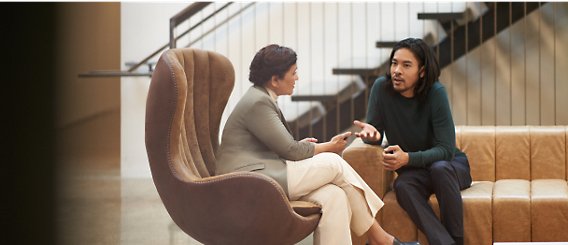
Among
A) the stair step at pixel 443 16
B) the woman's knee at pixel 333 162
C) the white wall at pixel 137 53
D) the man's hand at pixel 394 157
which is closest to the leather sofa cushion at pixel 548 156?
the man's hand at pixel 394 157

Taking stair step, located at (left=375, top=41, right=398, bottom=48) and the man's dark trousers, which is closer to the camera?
the man's dark trousers

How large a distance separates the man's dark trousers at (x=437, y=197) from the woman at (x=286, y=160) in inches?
12.2

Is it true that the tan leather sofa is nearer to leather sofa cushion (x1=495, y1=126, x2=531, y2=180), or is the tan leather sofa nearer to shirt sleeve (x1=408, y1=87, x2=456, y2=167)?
leather sofa cushion (x1=495, y1=126, x2=531, y2=180)

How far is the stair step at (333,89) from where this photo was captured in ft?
22.3

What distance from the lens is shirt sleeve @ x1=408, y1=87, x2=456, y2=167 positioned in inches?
147

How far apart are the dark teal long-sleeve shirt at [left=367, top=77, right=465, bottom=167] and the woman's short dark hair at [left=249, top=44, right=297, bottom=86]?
26.8 inches

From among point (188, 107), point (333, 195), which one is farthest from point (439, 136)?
point (188, 107)

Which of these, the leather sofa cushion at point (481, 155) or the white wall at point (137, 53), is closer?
the leather sofa cushion at point (481, 155)

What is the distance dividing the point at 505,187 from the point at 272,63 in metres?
1.25

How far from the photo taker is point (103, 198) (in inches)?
249

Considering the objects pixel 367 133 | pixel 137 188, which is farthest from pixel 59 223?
pixel 367 133

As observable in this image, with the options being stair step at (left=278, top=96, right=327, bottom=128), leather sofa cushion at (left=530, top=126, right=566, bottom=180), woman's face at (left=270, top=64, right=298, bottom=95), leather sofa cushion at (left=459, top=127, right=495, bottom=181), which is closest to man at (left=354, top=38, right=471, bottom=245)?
leather sofa cushion at (left=459, top=127, right=495, bottom=181)

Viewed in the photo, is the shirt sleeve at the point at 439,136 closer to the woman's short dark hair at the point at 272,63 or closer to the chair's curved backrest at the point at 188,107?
the woman's short dark hair at the point at 272,63

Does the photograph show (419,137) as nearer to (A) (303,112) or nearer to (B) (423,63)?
(B) (423,63)
